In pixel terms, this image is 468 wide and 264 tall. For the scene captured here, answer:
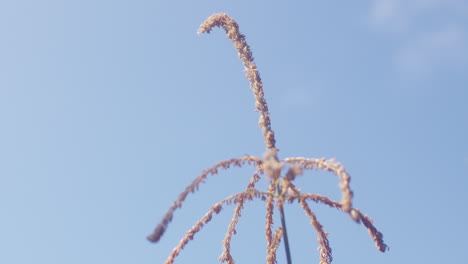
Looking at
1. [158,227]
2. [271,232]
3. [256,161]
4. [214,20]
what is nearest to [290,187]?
[256,161]

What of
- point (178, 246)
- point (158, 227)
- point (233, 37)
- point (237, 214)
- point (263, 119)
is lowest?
point (158, 227)

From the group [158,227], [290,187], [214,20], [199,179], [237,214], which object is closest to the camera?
[158,227]

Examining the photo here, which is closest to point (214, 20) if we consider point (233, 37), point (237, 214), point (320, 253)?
point (233, 37)

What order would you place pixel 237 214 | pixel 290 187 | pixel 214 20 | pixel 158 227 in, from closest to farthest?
pixel 158 227, pixel 290 187, pixel 237 214, pixel 214 20

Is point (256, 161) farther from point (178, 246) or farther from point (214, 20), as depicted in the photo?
point (214, 20)

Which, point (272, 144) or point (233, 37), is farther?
point (233, 37)

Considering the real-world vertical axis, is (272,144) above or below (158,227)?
above

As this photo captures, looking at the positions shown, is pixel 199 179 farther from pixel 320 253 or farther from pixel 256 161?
pixel 320 253
